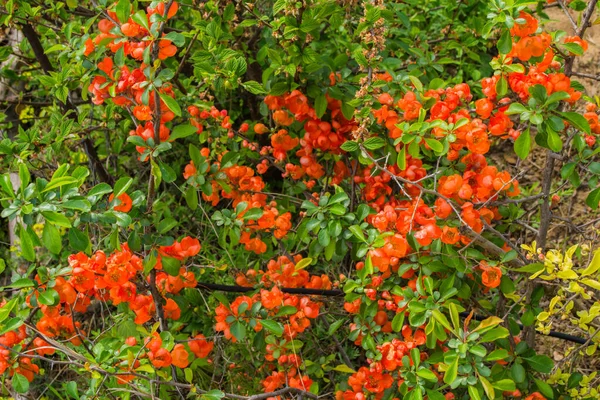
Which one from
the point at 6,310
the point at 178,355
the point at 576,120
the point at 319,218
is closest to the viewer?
the point at 576,120

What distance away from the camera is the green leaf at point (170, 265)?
5.78ft

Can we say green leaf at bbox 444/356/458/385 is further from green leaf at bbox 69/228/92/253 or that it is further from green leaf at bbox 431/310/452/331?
green leaf at bbox 69/228/92/253

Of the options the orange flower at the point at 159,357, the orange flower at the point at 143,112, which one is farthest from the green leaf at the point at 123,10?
the orange flower at the point at 159,357

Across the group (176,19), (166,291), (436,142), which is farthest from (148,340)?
(176,19)

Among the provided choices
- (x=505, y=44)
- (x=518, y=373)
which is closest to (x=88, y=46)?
(x=505, y=44)

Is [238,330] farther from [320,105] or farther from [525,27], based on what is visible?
[525,27]

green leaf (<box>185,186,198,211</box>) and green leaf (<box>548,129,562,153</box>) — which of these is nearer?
green leaf (<box>548,129,562,153</box>)

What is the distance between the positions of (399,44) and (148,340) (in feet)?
4.79

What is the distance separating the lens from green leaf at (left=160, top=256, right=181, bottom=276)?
69.3 inches

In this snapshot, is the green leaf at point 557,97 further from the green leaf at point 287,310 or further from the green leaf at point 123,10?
the green leaf at point 123,10

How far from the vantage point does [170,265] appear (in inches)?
69.3

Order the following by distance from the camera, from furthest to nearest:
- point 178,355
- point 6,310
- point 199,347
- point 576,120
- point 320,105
Answer: point 320,105, point 199,347, point 178,355, point 6,310, point 576,120

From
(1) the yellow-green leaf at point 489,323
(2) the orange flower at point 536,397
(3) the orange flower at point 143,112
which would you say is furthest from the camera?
(2) the orange flower at point 536,397

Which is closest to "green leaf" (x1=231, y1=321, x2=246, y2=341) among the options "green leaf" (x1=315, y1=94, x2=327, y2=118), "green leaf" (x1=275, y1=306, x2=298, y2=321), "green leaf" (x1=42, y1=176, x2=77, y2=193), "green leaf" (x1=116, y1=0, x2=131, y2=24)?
"green leaf" (x1=275, y1=306, x2=298, y2=321)
